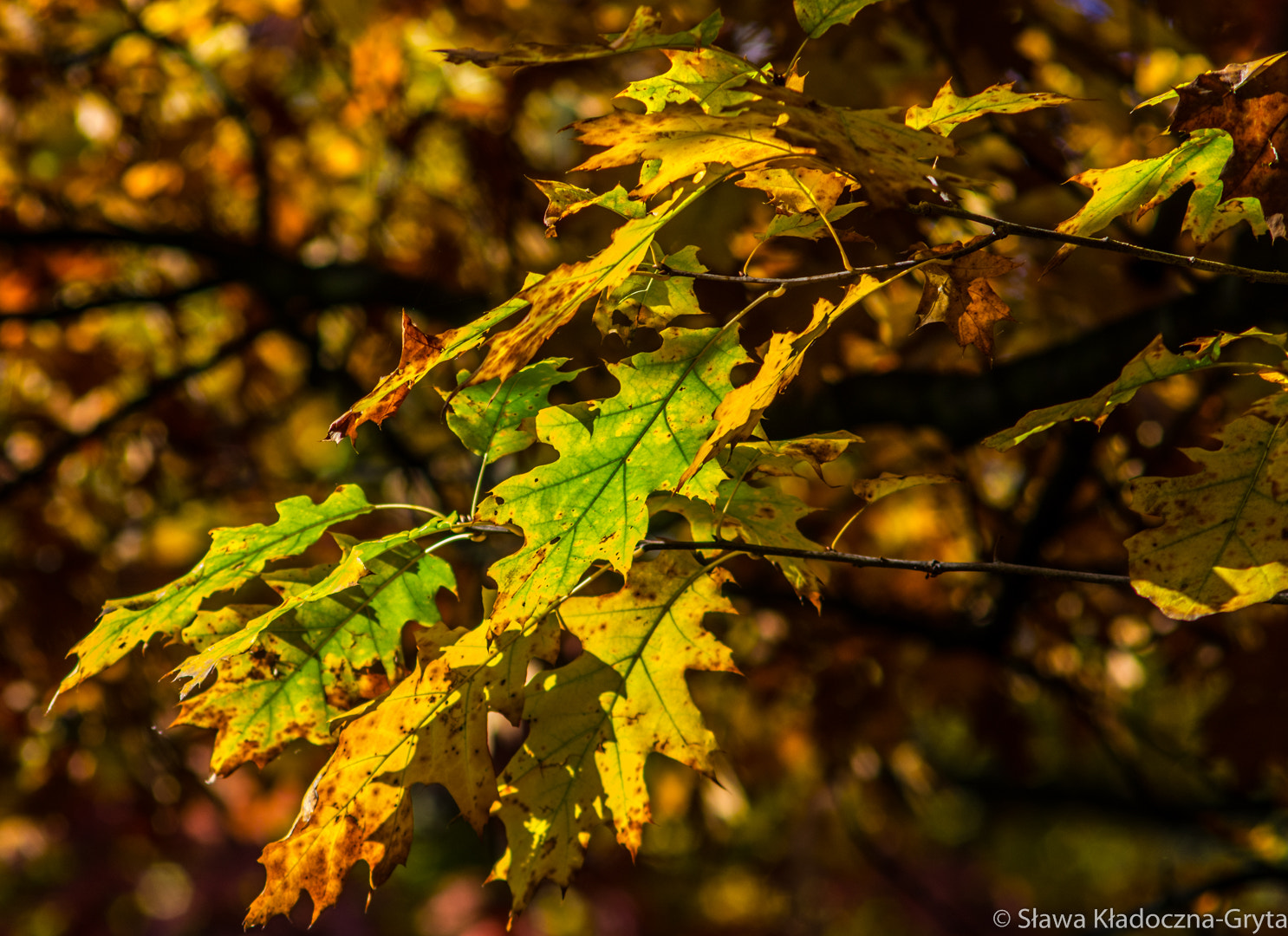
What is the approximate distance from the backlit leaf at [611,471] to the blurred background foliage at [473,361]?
0.47 metres

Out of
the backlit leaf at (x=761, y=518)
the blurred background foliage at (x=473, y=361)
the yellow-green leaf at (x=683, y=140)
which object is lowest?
the blurred background foliage at (x=473, y=361)

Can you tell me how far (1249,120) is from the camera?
2.29 ft

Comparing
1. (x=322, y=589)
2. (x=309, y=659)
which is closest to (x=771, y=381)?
(x=322, y=589)

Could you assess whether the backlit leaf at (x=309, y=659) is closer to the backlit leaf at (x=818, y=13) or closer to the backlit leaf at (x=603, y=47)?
the backlit leaf at (x=603, y=47)

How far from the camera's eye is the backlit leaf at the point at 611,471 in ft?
2.37

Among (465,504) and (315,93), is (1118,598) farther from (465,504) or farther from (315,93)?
(315,93)

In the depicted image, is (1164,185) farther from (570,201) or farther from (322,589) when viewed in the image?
(322,589)

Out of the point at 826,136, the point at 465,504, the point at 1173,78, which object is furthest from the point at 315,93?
the point at 826,136

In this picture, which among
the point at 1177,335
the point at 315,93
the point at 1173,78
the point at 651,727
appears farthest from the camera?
the point at 315,93

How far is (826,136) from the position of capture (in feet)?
1.85

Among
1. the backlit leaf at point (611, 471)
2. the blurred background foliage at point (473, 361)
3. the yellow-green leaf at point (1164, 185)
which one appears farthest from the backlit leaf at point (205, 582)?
the yellow-green leaf at point (1164, 185)

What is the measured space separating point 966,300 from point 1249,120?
0.78ft

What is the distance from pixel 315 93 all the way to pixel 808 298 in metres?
2.30

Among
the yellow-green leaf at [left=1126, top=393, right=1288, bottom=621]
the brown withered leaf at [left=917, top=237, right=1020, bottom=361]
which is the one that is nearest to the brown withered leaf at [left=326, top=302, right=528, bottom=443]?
the brown withered leaf at [left=917, top=237, right=1020, bottom=361]
